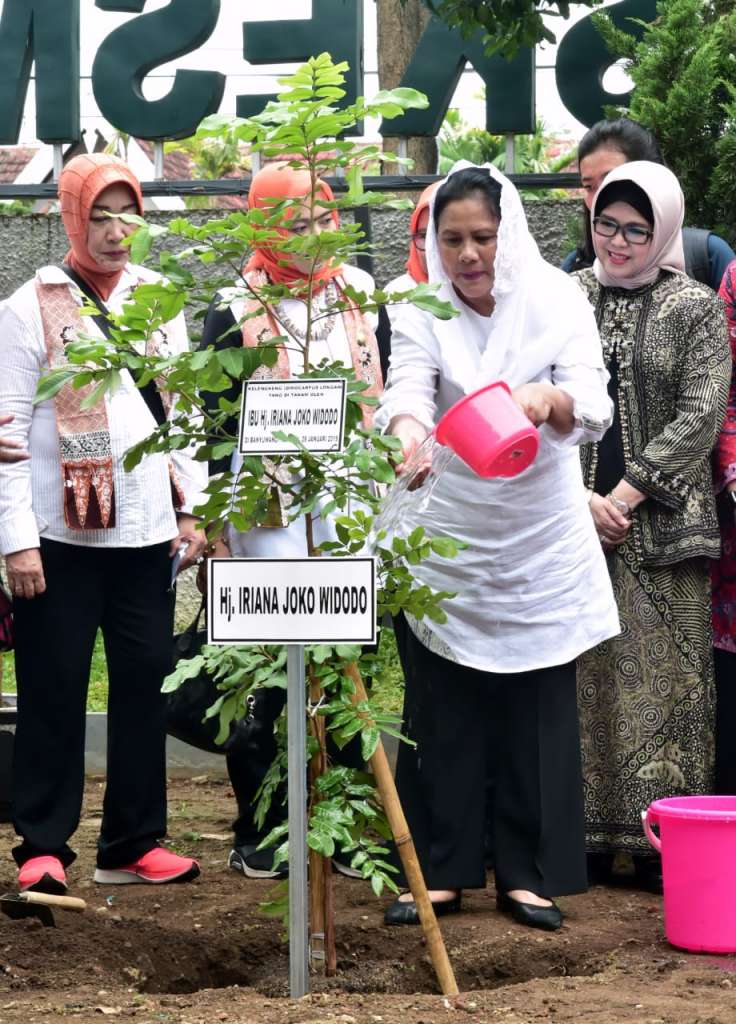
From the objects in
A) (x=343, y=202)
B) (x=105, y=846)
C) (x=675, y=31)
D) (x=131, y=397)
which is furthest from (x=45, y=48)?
(x=343, y=202)

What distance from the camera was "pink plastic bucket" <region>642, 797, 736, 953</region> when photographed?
3.73 meters

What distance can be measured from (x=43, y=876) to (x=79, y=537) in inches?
35.1

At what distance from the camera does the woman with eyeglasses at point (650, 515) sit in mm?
4340

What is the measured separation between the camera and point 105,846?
455 centimetres

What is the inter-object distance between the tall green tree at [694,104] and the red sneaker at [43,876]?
309 cm

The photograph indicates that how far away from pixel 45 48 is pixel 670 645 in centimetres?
506

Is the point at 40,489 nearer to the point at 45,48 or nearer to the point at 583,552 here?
the point at 583,552

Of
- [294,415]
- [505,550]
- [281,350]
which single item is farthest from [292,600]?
[281,350]

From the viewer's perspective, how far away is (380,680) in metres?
7.55

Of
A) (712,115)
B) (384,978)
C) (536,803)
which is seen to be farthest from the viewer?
(712,115)

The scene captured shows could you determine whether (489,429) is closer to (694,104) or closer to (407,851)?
(407,851)

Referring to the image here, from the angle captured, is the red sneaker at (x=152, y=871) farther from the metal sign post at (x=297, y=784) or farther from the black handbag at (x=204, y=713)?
the metal sign post at (x=297, y=784)

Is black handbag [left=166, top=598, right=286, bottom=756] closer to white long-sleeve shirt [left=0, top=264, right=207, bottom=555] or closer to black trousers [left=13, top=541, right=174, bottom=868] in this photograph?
black trousers [left=13, top=541, right=174, bottom=868]

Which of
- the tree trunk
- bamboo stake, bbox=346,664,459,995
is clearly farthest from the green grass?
the tree trunk
